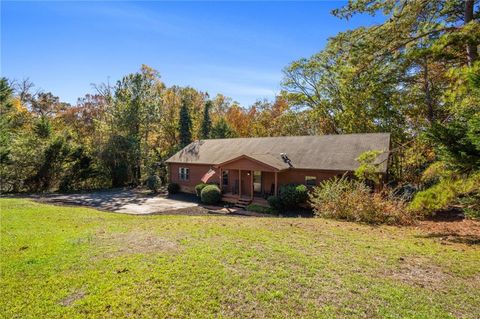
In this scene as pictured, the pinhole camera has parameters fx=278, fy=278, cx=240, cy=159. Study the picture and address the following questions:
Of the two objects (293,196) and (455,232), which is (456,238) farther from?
(293,196)

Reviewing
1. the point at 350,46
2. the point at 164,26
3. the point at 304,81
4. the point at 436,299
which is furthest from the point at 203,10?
the point at 304,81

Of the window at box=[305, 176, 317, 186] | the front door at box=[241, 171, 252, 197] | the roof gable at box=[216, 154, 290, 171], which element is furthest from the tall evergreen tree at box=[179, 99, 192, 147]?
the window at box=[305, 176, 317, 186]

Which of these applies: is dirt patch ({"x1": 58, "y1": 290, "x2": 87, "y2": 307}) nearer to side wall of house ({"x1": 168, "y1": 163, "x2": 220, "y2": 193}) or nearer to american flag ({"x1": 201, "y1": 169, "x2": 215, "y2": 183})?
american flag ({"x1": 201, "y1": 169, "x2": 215, "y2": 183})

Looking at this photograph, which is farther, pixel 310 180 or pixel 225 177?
pixel 225 177

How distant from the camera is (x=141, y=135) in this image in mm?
32969

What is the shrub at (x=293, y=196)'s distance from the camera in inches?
666

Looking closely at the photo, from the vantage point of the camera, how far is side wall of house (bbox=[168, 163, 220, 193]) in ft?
79.4

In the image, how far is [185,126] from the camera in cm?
3422

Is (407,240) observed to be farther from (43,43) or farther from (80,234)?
(43,43)

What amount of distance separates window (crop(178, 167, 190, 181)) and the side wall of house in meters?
0.19

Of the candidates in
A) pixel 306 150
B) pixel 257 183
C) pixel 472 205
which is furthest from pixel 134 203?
pixel 472 205

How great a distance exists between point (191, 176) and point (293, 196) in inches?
453

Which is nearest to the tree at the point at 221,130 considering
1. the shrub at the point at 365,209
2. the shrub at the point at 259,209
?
the shrub at the point at 259,209

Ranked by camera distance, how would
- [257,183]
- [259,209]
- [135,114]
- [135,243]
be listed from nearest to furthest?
[135,243] → [259,209] → [257,183] → [135,114]
